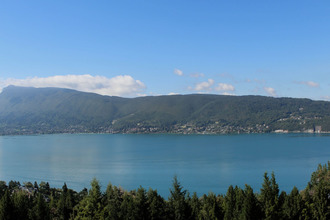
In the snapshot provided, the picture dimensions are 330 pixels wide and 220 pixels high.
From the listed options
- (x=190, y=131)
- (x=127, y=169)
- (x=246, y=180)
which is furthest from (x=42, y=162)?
(x=190, y=131)

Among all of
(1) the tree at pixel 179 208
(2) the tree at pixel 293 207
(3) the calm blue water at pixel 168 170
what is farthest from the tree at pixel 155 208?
(3) the calm blue water at pixel 168 170

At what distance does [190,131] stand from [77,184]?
150737 mm

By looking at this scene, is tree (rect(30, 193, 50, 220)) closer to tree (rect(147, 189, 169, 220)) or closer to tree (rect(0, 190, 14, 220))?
tree (rect(0, 190, 14, 220))

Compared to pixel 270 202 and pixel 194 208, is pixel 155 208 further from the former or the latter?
pixel 270 202

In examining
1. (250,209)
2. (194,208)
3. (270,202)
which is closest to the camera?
(250,209)

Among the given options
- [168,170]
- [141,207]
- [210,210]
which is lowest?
[168,170]

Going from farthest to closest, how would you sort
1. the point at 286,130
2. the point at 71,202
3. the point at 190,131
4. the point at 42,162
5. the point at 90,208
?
the point at 190,131
the point at 286,130
the point at 42,162
the point at 71,202
the point at 90,208

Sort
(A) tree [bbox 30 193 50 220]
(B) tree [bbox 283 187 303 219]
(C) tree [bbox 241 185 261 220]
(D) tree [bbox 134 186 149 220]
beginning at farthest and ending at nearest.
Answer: (D) tree [bbox 134 186 149 220], (A) tree [bbox 30 193 50 220], (B) tree [bbox 283 187 303 219], (C) tree [bbox 241 185 261 220]

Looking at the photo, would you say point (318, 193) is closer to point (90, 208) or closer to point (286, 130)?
point (90, 208)

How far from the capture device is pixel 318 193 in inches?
851

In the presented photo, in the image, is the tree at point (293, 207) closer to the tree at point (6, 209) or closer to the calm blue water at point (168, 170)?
the tree at point (6, 209)

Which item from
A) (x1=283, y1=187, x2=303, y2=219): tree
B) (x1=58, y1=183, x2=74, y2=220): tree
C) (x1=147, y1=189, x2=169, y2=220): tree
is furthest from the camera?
(x1=58, y1=183, x2=74, y2=220): tree

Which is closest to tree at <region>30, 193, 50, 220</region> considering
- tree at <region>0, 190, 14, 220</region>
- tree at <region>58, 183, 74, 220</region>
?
tree at <region>0, 190, 14, 220</region>

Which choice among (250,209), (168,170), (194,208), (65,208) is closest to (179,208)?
(194,208)
